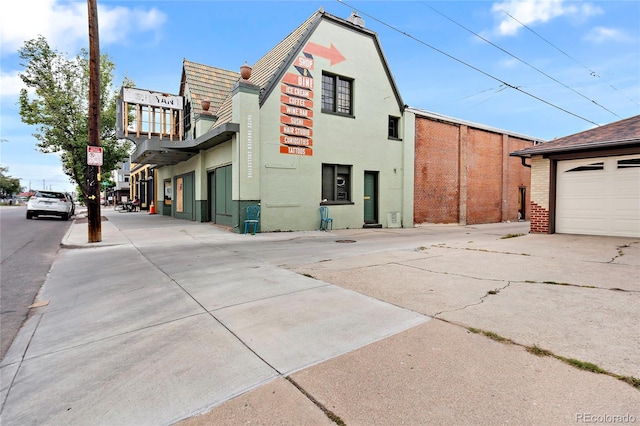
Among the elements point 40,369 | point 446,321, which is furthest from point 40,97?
point 446,321

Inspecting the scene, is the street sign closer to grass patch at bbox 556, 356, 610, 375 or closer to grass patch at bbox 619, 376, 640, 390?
grass patch at bbox 556, 356, 610, 375

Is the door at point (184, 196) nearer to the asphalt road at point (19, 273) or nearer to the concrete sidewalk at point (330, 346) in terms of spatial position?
the asphalt road at point (19, 273)

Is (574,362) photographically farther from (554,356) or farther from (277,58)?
(277,58)

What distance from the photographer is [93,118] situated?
10.1 metres

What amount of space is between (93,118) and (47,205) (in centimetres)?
1479

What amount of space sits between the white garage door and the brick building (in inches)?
297

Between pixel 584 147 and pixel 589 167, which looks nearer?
pixel 584 147

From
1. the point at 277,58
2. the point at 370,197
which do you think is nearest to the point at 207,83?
the point at 277,58

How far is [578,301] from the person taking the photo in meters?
4.08

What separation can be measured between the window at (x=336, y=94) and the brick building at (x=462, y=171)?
3.77 meters

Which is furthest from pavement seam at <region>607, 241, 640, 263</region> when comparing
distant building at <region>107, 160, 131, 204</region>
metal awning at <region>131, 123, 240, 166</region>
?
distant building at <region>107, 160, 131, 204</region>

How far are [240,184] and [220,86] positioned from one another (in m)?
9.16

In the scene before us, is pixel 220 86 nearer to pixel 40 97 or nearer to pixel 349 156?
pixel 349 156

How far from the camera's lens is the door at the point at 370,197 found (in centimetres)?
1636
